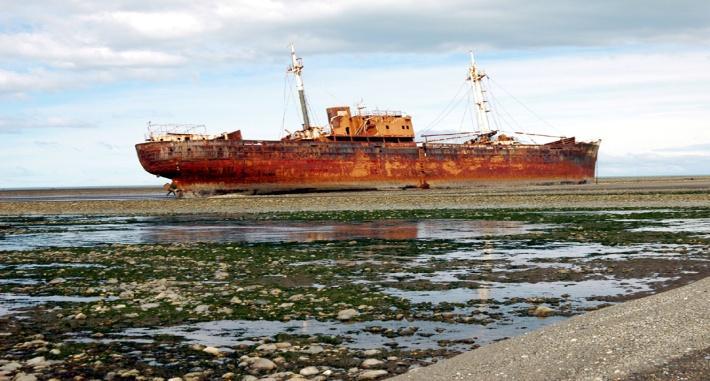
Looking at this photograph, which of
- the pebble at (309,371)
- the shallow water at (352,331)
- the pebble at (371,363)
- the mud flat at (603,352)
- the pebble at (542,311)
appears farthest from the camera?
the pebble at (542,311)

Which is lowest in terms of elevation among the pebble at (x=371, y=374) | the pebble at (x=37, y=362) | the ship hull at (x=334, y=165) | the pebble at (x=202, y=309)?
the pebble at (x=371, y=374)

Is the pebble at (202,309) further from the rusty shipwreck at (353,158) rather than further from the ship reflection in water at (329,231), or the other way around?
the rusty shipwreck at (353,158)

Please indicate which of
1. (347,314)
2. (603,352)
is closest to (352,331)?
(347,314)

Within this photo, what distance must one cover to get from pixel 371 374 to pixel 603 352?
252cm

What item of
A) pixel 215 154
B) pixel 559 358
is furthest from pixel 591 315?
pixel 215 154

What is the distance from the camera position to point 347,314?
38.9 ft

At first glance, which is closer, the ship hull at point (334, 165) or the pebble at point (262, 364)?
the pebble at point (262, 364)

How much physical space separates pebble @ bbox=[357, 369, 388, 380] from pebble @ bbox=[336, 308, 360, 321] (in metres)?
3.22

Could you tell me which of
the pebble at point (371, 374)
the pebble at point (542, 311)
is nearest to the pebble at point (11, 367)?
the pebble at point (371, 374)

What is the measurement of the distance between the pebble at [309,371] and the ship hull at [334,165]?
58.3m

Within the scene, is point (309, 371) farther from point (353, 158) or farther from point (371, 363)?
point (353, 158)

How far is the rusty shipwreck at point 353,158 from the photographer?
66188 mm

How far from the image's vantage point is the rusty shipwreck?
66.2 m

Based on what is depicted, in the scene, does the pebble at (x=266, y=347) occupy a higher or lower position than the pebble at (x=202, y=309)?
lower
